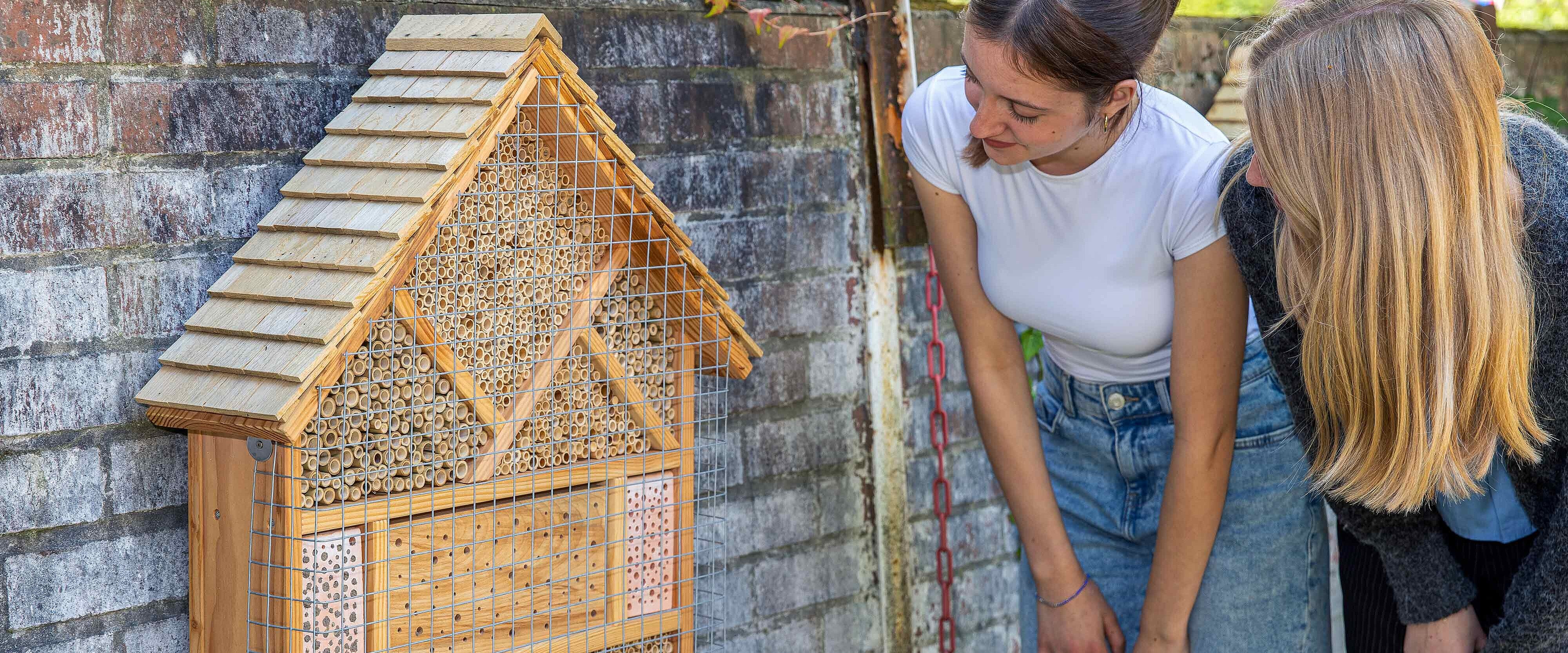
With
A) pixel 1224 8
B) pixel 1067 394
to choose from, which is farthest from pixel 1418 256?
pixel 1224 8

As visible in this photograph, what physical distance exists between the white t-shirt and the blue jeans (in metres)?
0.07

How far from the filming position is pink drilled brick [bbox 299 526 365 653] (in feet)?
4.93

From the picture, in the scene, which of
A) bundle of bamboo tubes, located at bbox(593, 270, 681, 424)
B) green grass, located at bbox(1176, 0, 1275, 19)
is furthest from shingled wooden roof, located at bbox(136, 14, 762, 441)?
green grass, located at bbox(1176, 0, 1275, 19)

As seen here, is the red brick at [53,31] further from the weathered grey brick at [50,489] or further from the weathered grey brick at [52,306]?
Result: the weathered grey brick at [50,489]

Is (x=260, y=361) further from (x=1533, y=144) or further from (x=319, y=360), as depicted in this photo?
(x=1533, y=144)

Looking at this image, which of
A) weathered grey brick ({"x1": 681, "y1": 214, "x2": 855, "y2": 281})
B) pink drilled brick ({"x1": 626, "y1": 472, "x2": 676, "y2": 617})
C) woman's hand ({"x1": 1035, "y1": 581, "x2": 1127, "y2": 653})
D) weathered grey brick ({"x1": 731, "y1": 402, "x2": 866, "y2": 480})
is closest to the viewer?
pink drilled brick ({"x1": 626, "y1": 472, "x2": 676, "y2": 617})

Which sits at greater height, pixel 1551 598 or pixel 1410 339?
pixel 1410 339

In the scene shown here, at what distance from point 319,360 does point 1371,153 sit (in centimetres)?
121

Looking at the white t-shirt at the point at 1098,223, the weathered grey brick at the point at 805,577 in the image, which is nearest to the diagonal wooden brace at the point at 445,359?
the white t-shirt at the point at 1098,223

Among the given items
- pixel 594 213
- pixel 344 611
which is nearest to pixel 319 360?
pixel 344 611

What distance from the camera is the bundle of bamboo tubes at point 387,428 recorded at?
1.52 meters

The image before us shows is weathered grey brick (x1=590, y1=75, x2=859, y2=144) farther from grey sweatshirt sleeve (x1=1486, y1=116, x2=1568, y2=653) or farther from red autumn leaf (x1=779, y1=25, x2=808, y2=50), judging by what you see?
grey sweatshirt sleeve (x1=1486, y1=116, x2=1568, y2=653)

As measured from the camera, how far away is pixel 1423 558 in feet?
5.42

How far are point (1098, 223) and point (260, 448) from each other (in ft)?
3.76
